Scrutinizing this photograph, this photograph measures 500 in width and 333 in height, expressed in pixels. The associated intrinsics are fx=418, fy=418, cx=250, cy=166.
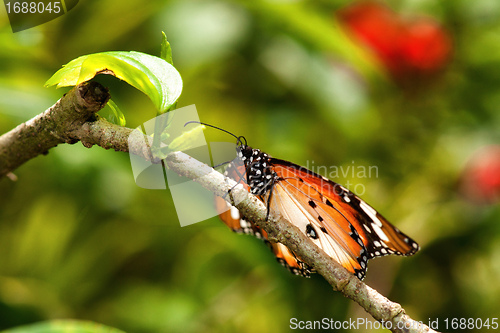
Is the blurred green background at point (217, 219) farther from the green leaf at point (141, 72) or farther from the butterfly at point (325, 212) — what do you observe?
the green leaf at point (141, 72)

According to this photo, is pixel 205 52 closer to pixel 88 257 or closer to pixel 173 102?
pixel 88 257

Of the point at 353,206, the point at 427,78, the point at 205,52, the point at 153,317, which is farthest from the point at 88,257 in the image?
the point at 427,78

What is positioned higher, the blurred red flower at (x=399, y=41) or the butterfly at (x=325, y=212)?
the blurred red flower at (x=399, y=41)

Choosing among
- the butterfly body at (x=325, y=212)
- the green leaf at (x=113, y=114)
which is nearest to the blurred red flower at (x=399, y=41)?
the butterfly body at (x=325, y=212)

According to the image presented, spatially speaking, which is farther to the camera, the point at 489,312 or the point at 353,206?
the point at 489,312

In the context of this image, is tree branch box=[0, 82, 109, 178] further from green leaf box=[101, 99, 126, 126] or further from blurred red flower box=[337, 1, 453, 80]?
blurred red flower box=[337, 1, 453, 80]

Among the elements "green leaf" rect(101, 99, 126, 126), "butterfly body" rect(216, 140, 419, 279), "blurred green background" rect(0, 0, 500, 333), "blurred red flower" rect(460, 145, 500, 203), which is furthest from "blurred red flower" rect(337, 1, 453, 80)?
"green leaf" rect(101, 99, 126, 126)

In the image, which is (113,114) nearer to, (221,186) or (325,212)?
(221,186)
